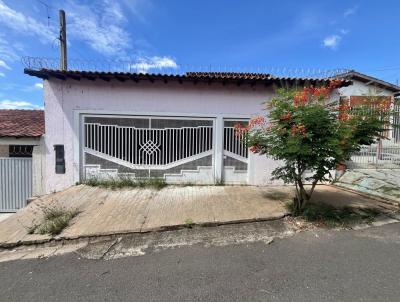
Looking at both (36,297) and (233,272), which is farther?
(233,272)

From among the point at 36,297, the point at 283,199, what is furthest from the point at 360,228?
the point at 36,297

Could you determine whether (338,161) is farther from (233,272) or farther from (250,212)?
(233,272)

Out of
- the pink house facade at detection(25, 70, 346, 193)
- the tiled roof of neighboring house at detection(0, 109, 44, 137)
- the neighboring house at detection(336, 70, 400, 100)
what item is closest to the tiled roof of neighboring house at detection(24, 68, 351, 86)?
the pink house facade at detection(25, 70, 346, 193)

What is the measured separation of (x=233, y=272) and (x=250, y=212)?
7.41 feet

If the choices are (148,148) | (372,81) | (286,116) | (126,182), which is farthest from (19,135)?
(372,81)

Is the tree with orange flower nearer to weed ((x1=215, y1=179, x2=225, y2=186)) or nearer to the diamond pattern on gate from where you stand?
weed ((x1=215, y1=179, x2=225, y2=186))

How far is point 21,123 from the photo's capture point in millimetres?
8438

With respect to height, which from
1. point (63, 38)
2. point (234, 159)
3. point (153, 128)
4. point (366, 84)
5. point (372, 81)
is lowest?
point (234, 159)

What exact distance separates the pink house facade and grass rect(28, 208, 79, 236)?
2.28m

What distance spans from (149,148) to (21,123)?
190 inches

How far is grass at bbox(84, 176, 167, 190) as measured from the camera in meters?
7.36

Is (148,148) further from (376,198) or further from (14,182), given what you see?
(376,198)

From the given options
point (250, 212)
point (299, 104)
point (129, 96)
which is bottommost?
A: point (250, 212)

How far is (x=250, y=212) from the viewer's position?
535 cm
